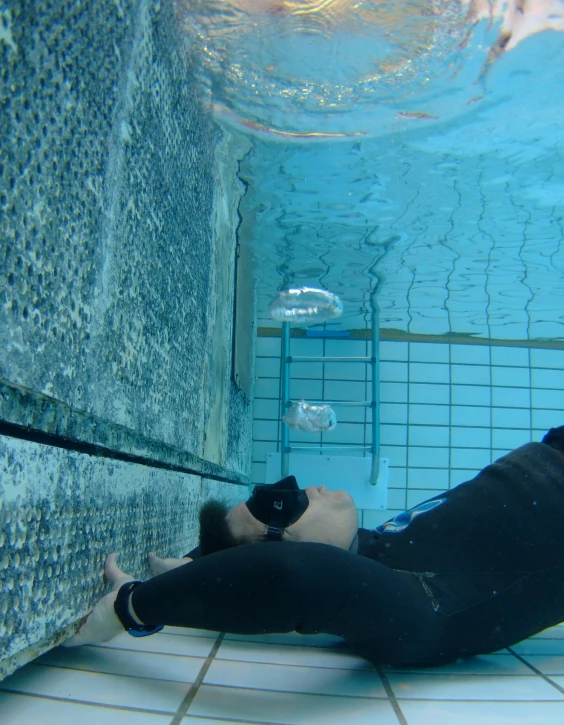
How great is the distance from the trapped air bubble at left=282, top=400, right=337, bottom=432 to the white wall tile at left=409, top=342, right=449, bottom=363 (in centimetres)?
153

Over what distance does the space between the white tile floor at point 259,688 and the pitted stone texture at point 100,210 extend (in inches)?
25.1

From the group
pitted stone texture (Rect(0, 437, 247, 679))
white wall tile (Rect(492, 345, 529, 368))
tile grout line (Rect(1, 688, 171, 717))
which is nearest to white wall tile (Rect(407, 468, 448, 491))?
white wall tile (Rect(492, 345, 529, 368))

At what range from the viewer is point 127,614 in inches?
51.9

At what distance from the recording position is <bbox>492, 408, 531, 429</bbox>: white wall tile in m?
7.02

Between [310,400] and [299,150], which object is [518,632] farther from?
[310,400]

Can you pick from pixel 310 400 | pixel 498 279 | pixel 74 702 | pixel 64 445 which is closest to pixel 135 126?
pixel 64 445

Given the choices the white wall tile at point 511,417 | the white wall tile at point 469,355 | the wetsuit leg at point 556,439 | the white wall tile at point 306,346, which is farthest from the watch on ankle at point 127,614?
the white wall tile at point 511,417

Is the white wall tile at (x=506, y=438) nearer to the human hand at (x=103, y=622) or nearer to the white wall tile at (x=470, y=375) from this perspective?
the white wall tile at (x=470, y=375)

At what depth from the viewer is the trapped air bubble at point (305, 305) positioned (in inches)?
227

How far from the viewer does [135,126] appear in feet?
5.48

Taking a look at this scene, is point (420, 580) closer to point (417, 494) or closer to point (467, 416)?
point (417, 494)

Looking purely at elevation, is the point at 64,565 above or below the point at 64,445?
below

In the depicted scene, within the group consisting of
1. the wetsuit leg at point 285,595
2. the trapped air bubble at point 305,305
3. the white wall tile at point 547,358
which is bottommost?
the wetsuit leg at point 285,595

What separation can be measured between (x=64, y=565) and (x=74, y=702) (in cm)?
29
